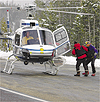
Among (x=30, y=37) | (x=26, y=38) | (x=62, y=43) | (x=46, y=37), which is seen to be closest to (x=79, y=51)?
(x=62, y=43)

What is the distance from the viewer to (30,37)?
45.2 ft

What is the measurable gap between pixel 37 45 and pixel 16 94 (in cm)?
480

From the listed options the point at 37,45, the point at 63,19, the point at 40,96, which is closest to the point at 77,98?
the point at 40,96

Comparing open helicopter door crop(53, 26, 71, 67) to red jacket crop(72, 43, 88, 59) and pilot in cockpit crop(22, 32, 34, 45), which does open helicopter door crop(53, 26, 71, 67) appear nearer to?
red jacket crop(72, 43, 88, 59)

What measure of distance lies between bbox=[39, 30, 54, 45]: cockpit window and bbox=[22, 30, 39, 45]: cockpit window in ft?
0.93

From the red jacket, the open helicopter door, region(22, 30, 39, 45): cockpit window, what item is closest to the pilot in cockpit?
region(22, 30, 39, 45): cockpit window

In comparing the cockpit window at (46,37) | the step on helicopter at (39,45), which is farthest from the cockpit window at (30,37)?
the cockpit window at (46,37)

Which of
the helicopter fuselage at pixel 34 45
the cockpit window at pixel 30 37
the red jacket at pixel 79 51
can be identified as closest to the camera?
the helicopter fuselage at pixel 34 45

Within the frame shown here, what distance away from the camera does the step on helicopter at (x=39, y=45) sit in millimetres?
13195

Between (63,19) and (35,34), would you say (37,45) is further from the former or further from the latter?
(63,19)

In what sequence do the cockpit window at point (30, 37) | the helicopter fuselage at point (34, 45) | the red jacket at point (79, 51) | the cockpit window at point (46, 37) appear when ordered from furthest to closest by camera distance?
the red jacket at point (79, 51), the cockpit window at point (46, 37), the cockpit window at point (30, 37), the helicopter fuselage at point (34, 45)

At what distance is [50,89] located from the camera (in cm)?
1020

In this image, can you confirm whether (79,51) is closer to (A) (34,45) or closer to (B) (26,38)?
(A) (34,45)

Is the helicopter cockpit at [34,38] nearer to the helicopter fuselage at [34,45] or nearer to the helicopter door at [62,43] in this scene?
the helicopter fuselage at [34,45]
